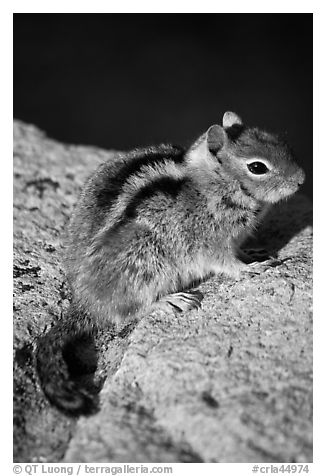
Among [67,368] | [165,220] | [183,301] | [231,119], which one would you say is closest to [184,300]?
[183,301]

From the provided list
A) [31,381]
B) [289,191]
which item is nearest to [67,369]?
[31,381]

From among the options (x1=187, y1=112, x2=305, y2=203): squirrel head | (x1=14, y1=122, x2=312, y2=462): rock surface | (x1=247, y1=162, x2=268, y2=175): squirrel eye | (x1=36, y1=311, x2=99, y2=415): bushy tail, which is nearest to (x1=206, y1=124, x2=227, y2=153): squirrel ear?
(x1=187, y1=112, x2=305, y2=203): squirrel head

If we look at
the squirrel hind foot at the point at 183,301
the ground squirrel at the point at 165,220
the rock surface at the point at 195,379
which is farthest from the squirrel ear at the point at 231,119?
the squirrel hind foot at the point at 183,301

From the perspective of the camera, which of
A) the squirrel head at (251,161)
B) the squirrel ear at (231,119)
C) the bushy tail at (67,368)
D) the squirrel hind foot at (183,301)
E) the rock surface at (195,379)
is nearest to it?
the rock surface at (195,379)

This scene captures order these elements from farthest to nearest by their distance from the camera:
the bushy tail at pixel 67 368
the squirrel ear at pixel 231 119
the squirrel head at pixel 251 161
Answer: the squirrel ear at pixel 231 119, the squirrel head at pixel 251 161, the bushy tail at pixel 67 368

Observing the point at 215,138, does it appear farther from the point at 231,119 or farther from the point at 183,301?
the point at 183,301

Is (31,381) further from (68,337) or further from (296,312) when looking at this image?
(296,312)

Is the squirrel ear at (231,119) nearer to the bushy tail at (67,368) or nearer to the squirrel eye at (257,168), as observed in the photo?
the squirrel eye at (257,168)
